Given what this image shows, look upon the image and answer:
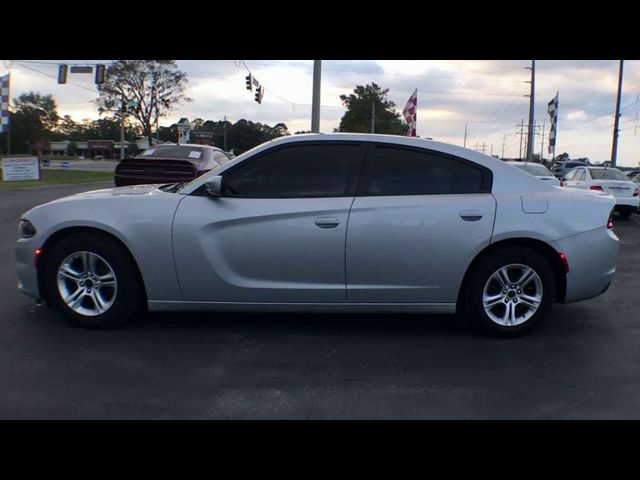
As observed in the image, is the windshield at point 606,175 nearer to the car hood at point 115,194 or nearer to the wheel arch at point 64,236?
the car hood at point 115,194

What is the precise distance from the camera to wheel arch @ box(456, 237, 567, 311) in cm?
446

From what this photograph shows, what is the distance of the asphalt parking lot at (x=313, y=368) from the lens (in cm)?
327

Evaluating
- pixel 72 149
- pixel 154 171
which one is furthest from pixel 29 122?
pixel 154 171

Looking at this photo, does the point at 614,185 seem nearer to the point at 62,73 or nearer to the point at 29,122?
the point at 62,73

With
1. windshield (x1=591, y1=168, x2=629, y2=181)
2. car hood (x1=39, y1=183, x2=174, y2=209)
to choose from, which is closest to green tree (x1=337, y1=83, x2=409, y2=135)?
windshield (x1=591, y1=168, x2=629, y2=181)

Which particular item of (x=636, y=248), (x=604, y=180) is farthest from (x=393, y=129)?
(x=636, y=248)

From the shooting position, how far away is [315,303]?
4426 mm

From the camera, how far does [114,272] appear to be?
4434 mm

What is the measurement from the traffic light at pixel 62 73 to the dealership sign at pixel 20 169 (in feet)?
20.3

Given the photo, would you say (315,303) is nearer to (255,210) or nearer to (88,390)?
(255,210)

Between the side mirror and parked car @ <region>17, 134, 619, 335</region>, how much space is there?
0.04 ft

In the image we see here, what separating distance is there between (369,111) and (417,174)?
56.6 meters

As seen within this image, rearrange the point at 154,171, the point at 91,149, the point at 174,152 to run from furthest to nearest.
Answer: the point at 91,149 → the point at 174,152 → the point at 154,171
